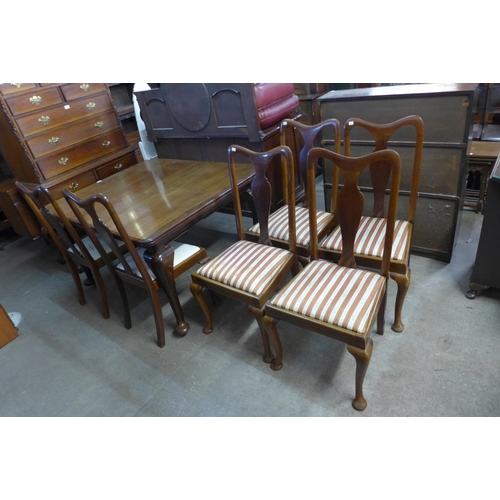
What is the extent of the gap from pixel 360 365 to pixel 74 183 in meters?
2.91

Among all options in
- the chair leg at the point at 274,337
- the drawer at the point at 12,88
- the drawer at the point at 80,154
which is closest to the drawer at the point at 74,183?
the drawer at the point at 80,154

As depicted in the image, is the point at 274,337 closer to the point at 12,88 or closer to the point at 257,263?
the point at 257,263

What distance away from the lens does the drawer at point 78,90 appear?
112 inches

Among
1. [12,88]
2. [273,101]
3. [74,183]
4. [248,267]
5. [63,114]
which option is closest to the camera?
[248,267]

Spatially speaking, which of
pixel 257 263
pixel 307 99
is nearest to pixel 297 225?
pixel 257 263

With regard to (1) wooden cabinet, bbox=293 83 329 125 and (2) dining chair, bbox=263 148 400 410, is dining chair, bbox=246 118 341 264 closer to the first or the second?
(2) dining chair, bbox=263 148 400 410

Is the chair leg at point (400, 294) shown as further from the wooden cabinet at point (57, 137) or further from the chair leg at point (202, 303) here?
the wooden cabinet at point (57, 137)

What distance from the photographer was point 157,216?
5.87 ft

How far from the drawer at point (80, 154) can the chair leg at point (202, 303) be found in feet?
6.66

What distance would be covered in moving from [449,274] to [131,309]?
204 cm

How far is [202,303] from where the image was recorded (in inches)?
69.9

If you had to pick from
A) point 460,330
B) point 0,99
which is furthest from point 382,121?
point 0,99

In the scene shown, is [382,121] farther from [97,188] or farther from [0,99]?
[0,99]

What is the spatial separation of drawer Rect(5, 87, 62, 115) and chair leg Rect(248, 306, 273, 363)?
255cm
